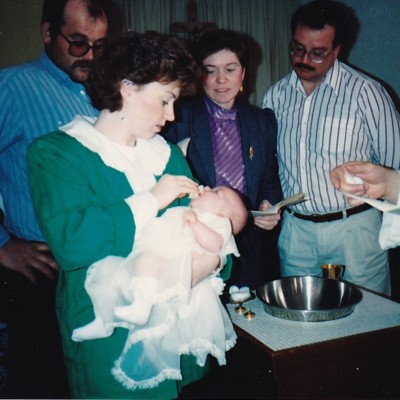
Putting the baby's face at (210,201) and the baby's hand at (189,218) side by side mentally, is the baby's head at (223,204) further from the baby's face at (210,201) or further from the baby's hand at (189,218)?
the baby's hand at (189,218)

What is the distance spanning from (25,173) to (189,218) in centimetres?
94

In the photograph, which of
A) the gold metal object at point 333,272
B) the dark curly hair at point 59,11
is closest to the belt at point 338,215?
the gold metal object at point 333,272

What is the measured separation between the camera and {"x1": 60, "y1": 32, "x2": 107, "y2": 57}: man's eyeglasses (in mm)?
2098

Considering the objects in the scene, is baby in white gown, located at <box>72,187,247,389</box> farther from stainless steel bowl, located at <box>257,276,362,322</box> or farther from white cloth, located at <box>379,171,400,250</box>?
white cloth, located at <box>379,171,400,250</box>

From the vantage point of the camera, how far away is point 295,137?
117 inches

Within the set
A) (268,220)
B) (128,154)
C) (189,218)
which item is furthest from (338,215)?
(128,154)

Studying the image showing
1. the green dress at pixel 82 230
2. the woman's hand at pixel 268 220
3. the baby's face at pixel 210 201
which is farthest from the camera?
the woman's hand at pixel 268 220

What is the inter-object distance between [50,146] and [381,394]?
1.49 metres

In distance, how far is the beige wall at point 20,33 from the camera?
13.7 feet

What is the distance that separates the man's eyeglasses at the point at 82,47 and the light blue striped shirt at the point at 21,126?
0.70 feet

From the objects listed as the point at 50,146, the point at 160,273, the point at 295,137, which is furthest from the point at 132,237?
the point at 295,137

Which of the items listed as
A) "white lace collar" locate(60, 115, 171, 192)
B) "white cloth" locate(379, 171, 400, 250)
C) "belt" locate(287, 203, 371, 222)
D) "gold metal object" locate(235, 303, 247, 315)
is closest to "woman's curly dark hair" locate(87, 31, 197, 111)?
"white lace collar" locate(60, 115, 171, 192)

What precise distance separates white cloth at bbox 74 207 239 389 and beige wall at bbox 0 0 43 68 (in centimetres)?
360

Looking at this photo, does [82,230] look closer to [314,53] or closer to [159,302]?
[159,302]
